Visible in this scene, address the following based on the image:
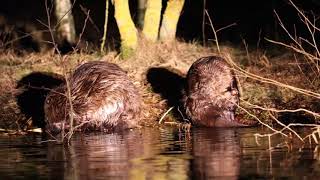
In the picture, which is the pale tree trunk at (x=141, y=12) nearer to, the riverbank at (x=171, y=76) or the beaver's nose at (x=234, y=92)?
the riverbank at (x=171, y=76)

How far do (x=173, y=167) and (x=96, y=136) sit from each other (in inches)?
121

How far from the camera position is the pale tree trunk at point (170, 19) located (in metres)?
14.8

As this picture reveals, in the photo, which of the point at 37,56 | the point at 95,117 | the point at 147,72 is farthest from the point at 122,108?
the point at 37,56

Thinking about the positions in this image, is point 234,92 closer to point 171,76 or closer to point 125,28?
point 171,76

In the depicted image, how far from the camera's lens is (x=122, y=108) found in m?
10.4

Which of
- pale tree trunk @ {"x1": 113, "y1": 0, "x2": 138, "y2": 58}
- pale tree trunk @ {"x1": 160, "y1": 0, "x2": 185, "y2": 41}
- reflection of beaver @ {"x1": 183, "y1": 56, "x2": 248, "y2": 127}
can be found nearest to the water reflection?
reflection of beaver @ {"x1": 183, "y1": 56, "x2": 248, "y2": 127}

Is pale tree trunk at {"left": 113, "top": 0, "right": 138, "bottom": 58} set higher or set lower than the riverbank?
higher

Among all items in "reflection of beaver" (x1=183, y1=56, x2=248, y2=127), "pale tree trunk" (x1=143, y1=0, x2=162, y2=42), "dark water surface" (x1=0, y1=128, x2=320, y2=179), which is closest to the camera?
"dark water surface" (x1=0, y1=128, x2=320, y2=179)

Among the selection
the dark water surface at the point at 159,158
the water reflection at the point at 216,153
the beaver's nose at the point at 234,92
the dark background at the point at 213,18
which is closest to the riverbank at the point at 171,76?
the beaver's nose at the point at 234,92

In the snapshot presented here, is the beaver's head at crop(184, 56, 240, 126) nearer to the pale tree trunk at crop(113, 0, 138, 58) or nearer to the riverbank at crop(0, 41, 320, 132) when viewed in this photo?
the riverbank at crop(0, 41, 320, 132)

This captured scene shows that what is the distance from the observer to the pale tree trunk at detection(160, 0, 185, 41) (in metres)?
14.8

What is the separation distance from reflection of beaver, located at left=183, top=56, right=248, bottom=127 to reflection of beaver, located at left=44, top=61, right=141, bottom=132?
85 cm

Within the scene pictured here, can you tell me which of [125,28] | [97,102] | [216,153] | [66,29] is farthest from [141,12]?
[216,153]

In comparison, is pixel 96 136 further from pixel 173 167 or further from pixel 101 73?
pixel 173 167
